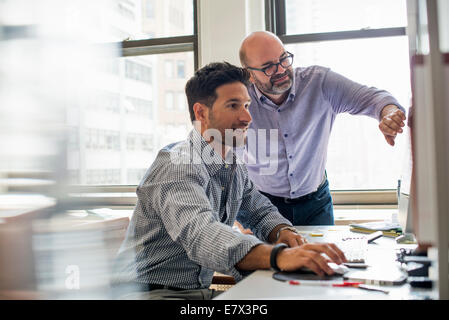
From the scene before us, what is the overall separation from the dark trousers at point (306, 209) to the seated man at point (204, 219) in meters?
0.50

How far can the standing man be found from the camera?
2.17 meters

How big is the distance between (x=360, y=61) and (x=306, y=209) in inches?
49.6

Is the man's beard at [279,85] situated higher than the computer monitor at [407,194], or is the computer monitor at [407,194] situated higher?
the man's beard at [279,85]

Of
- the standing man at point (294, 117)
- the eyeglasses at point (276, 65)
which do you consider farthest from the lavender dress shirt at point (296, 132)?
the eyeglasses at point (276, 65)

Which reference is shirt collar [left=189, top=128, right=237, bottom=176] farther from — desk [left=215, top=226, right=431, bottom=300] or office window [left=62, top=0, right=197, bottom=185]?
office window [left=62, top=0, right=197, bottom=185]

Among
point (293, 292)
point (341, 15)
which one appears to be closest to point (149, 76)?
point (341, 15)

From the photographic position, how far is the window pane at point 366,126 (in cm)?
292

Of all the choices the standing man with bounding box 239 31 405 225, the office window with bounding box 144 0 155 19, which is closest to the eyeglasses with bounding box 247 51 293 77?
the standing man with bounding box 239 31 405 225

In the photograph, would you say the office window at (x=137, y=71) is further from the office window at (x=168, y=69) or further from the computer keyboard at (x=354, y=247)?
the computer keyboard at (x=354, y=247)

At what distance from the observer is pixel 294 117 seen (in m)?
2.22

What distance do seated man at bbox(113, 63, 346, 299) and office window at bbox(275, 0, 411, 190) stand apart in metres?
1.44

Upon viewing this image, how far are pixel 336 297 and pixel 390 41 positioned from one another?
2.41 m

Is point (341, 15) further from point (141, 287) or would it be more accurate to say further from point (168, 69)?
point (141, 287)
